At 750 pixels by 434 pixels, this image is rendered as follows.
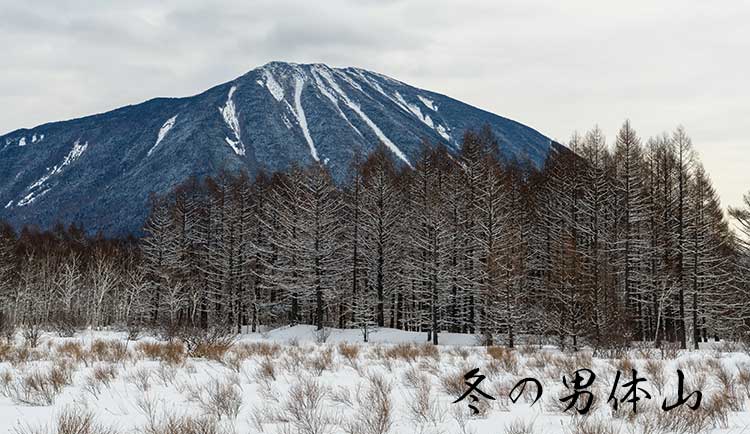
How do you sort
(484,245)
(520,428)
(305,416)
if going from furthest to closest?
(484,245) → (305,416) → (520,428)

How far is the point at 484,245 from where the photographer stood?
29516 mm

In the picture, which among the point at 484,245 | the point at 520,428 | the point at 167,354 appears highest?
the point at 484,245

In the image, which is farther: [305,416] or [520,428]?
[305,416]

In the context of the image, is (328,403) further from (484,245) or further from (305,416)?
(484,245)

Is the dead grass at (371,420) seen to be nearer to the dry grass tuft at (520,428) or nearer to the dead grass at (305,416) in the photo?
the dead grass at (305,416)

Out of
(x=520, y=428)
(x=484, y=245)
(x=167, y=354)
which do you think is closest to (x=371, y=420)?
(x=520, y=428)

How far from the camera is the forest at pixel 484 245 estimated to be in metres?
27.5

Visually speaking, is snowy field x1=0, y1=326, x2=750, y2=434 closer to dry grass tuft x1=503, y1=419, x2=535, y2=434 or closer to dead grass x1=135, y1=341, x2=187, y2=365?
dry grass tuft x1=503, y1=419, x2=535, y2=434

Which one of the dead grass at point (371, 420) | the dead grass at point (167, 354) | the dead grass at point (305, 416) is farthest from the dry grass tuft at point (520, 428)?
the dead grass at point (167, 354)

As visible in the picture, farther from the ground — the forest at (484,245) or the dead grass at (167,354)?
the forest at (484,245)

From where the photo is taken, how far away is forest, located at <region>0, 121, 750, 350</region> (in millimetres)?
27469

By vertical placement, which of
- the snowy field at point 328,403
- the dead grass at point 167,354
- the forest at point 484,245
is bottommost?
the dead grass at point 167,354

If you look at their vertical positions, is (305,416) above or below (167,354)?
above

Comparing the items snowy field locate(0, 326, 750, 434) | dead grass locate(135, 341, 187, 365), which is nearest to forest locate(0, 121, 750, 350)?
dead grass locate(135, 341, 187, 365)
